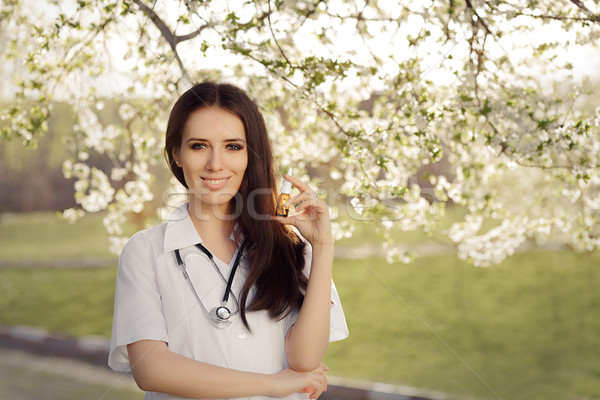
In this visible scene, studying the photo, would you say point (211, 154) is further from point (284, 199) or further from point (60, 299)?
point (60, 299)

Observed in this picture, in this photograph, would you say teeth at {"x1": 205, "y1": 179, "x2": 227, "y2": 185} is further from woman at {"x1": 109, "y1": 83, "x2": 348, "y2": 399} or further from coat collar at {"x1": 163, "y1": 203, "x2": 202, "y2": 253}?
coat collar at {"x1": 163, "y1": 203, "x2": 202, "y2": 253}

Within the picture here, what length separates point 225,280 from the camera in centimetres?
200

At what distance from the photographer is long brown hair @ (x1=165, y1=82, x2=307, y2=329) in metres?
1.97

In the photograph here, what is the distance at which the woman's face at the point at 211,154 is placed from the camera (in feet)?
6.56

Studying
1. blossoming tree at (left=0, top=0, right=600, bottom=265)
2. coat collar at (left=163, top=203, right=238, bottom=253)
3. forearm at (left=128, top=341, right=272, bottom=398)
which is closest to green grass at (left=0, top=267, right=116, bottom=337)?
blossoming tree at (left=0, top=0, right=600, bottom=265)

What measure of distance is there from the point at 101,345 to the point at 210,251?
22.3ft

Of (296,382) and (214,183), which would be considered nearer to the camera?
(296,382)

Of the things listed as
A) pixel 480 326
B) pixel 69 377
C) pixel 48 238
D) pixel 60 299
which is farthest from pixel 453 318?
pixel 48 238

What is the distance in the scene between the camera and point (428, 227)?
3936 millimetres

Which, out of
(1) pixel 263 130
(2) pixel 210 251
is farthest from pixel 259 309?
(1) pixel 263 130

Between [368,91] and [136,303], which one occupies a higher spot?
[368,91]

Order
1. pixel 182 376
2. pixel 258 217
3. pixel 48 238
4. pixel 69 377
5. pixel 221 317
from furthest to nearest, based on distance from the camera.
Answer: pixel 48 238 < pixel 69 377 < pixel 258 217 < pixel 221 317 < pixel 182 376

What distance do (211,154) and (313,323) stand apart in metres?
0.72

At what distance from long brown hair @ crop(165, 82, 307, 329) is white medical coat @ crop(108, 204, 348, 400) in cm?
7
